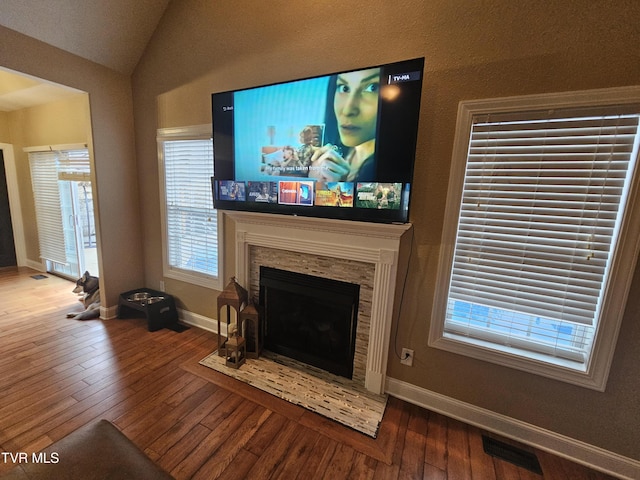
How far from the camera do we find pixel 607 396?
1.54 m

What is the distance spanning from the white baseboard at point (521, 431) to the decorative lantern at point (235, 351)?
1215 mm

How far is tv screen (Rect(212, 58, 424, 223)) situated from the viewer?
167 centimetres

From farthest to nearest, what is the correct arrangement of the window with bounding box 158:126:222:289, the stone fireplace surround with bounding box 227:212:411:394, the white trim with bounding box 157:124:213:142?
the window with bounding box 158:126:222:289 → the white trim with bounding box 157:124:213:142 → the stone fireplace surround with bounding box 227:212:411:394

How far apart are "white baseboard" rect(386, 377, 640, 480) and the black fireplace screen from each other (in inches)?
18.3

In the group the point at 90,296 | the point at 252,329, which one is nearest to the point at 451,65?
the point at 252,329

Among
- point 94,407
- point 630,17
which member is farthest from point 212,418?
point 630,17

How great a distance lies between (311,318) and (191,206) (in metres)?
1.67

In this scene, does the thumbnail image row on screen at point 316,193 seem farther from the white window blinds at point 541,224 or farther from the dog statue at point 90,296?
the dog statue at point 90,296

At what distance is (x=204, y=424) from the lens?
1.75 metres

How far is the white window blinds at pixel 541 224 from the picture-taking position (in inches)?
56.5

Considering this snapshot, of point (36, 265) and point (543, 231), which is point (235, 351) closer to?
point (543, 231)

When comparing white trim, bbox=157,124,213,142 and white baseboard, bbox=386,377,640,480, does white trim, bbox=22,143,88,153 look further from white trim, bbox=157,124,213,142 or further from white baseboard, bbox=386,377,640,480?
white baseboard, bbox=386,377,640,480

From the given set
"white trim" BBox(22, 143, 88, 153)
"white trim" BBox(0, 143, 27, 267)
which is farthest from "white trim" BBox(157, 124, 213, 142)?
"white trim" BBox(0, 143, 27, 267)

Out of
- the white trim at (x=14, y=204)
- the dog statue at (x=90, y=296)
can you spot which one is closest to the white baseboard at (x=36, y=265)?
the white trim at (x=14, y=204)
